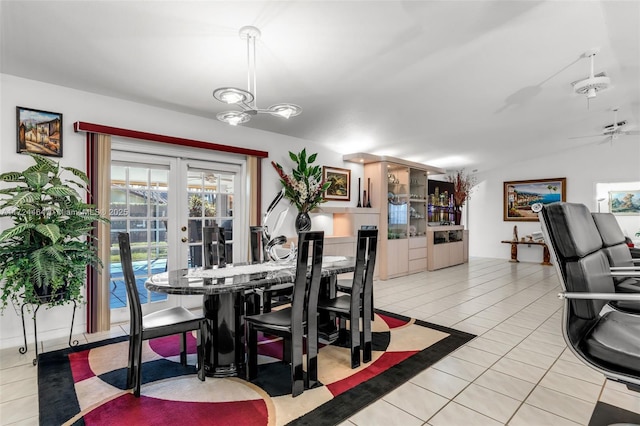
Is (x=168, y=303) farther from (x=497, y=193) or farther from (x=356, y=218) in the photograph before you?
(x=497, y=193)

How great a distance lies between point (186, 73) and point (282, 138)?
2.11m

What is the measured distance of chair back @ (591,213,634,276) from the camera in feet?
7.52

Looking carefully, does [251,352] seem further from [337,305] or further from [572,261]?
[572,261]

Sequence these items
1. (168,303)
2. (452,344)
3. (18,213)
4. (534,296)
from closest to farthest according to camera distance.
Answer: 1. (18,213)
2. (452,344)
3. (168,303)
4. (534,296)

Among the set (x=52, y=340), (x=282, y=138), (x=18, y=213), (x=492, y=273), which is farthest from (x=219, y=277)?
(x=492, y=273)

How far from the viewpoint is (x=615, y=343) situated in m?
1.39

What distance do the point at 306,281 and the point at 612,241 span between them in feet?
7.55

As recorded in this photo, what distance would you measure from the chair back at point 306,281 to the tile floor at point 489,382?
674 mm

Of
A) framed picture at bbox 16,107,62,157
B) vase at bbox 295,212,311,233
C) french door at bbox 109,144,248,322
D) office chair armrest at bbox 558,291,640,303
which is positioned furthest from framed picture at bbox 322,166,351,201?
office chair armrest at bbox 558,291,640,303

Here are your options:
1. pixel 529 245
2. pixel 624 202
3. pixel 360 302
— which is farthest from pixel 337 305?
pixel 624 202

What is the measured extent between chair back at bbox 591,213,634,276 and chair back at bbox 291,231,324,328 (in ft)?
6.41

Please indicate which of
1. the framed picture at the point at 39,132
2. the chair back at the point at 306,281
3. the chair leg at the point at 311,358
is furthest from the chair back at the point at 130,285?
the framed picture at the point at 39,132

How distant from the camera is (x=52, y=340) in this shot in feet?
10.3

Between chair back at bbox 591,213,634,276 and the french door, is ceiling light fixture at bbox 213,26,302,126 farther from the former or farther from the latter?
chair back at bbox 591,213,634,276
